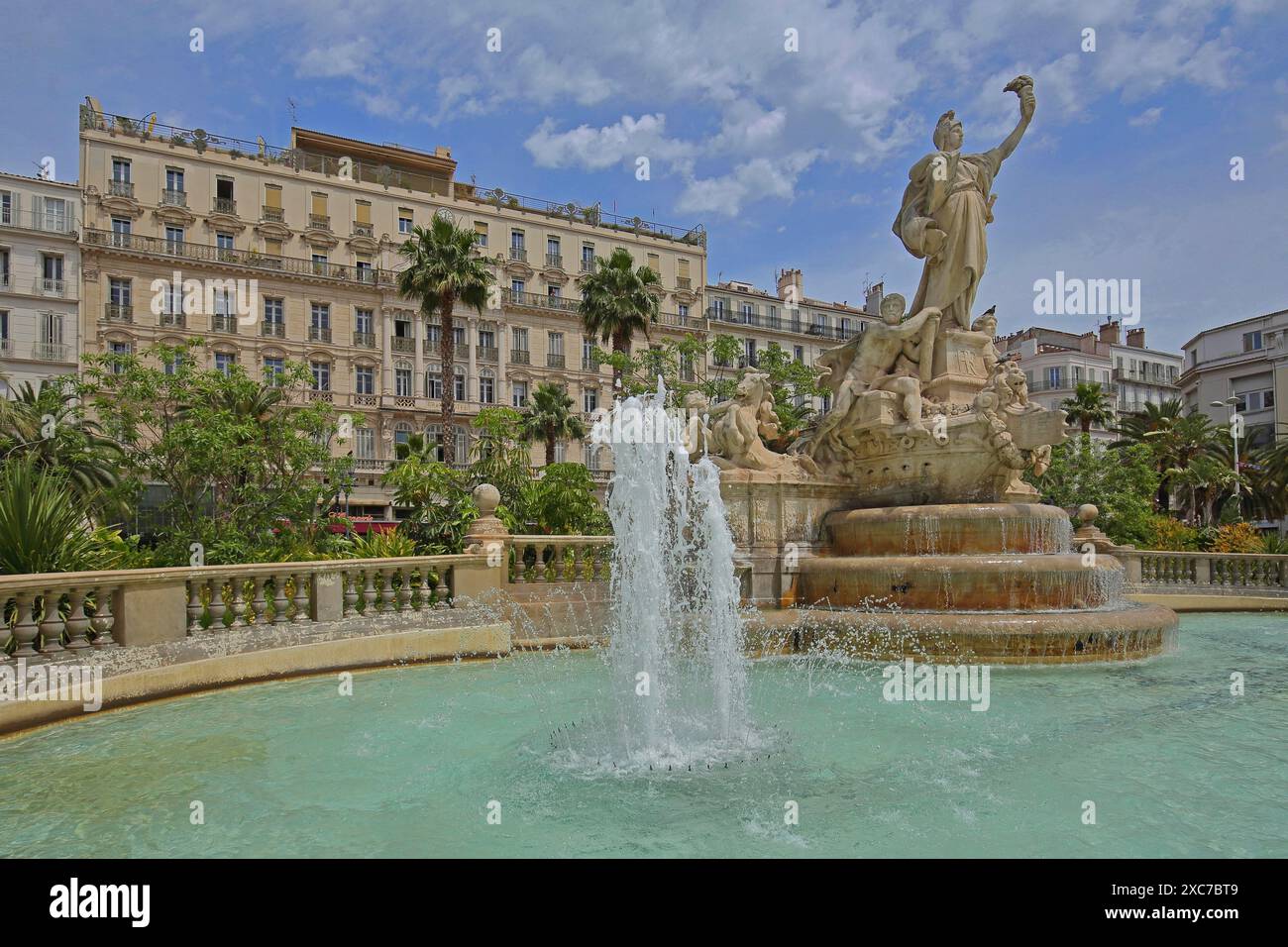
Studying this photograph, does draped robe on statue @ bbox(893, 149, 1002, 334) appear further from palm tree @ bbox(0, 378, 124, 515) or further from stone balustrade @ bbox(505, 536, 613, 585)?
palm tree @ bbox(0, 378, 124, 515)

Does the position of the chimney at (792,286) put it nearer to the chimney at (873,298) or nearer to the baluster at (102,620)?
the chimney at (873,298)

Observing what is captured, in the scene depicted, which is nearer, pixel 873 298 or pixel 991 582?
pixel 991 582

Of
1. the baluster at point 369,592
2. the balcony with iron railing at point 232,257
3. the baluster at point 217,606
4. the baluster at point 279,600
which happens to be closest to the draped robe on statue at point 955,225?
the baluster at point 369,592

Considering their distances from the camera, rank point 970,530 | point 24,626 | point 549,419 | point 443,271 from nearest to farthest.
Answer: point 24,626 < point 970,530 < point 443,271 < point 549,419

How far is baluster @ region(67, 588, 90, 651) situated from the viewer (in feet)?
24.5

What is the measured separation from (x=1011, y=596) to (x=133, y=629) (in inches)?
379

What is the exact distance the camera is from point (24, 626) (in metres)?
6.98

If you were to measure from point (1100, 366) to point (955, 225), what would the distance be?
53.7m

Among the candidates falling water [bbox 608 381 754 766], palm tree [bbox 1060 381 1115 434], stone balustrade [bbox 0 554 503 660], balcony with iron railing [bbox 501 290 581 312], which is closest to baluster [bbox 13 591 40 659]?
stone balustrade [bbox 0 554 503 660]

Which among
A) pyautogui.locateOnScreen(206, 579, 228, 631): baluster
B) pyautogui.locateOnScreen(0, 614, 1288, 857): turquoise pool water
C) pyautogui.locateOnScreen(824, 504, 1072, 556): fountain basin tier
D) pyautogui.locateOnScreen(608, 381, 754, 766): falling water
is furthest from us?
pyautogui.locateOnScreen(824, 504, 1072, 556): fountain basin tier

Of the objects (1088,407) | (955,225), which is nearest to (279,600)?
(955,225)

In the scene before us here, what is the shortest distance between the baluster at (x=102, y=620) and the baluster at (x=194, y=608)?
0.83 metres

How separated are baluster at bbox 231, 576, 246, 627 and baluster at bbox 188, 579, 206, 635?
1.09 ft

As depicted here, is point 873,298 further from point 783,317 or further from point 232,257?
point 232,257
